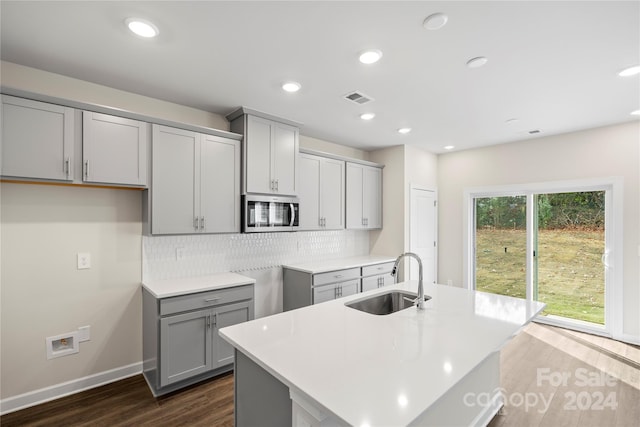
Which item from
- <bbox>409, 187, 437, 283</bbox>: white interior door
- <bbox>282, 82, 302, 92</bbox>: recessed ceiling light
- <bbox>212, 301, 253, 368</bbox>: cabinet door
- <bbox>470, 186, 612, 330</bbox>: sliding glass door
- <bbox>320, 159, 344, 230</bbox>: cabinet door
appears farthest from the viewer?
<bbox>409, 187, 437, 283</bbox>: white interior door

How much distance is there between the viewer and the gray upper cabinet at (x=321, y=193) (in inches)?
154

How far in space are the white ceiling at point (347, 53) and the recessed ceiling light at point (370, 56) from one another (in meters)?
0.07

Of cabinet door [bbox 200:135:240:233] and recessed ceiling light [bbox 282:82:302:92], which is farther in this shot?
cabinet door [bbox 200:135:240:233]

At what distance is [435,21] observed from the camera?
1783mm

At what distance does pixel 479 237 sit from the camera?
16.6 ft

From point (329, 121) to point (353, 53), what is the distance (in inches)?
58.7

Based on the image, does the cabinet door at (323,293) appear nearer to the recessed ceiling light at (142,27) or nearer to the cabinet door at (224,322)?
the cabinet door at (224,322)

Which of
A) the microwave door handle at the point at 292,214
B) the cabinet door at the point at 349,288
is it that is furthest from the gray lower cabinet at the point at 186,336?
the cabinet door at the point at 349,288

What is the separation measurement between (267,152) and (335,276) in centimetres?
173

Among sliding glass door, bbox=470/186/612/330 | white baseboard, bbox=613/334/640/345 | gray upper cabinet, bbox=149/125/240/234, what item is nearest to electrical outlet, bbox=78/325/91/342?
gray upper cabinet, bbox=149/125/240/234

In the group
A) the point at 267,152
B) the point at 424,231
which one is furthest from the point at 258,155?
the point at 424,231

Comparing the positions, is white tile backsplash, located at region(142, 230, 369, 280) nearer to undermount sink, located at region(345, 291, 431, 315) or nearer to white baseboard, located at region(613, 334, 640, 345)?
undermount sink, located at region(345, 291, 431, 315)

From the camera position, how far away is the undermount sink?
232cm

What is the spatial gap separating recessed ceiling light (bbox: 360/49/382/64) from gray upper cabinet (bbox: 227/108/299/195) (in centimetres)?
146
